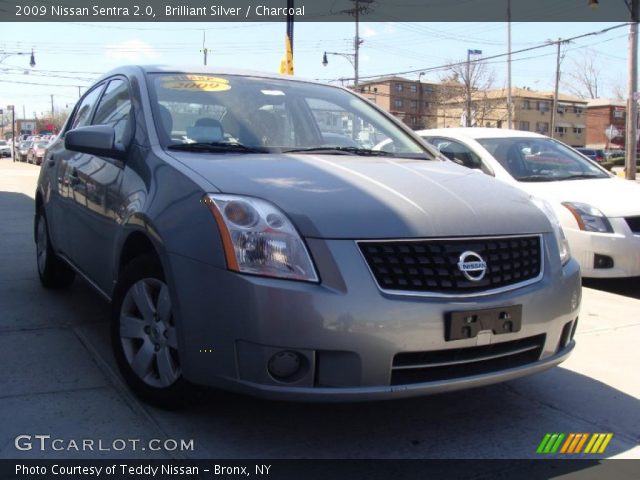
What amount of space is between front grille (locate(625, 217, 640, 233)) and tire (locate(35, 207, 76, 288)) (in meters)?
4.79

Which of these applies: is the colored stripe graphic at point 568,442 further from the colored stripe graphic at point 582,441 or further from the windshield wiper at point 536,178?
the windshield wiper at point 536,178

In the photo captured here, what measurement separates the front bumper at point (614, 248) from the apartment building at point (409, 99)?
70.4 metres

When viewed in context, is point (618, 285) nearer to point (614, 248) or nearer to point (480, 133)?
point (614, 248)

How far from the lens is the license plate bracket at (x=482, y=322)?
2.66m

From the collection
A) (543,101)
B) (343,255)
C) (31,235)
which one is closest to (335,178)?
(343,255)

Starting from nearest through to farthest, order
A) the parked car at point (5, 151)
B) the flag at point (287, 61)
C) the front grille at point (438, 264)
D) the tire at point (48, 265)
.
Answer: the front grille at point (438, 264)
the tire at point (48, 265)
the flag at point (287, 61)
the parked car at point (5, 151)

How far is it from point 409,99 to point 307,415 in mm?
79055

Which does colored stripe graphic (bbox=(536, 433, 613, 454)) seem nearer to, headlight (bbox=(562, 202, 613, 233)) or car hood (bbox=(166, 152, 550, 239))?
car hood (bbox=(166, 152, 550, 239))

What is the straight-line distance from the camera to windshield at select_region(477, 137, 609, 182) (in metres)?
6.88

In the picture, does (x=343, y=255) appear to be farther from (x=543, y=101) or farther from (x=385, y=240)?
(x=543, y=101)

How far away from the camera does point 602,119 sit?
3573 inches

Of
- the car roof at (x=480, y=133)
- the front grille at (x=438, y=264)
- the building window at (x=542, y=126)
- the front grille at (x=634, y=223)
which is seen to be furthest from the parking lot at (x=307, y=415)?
the building window at (x=542, y=126)

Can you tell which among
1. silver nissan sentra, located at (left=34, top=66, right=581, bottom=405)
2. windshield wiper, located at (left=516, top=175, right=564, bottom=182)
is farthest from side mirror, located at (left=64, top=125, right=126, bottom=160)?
windshield wiper, located at (left=516, top=175, right=564, bottom=182)

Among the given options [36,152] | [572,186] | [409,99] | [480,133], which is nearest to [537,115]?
[409,99]
